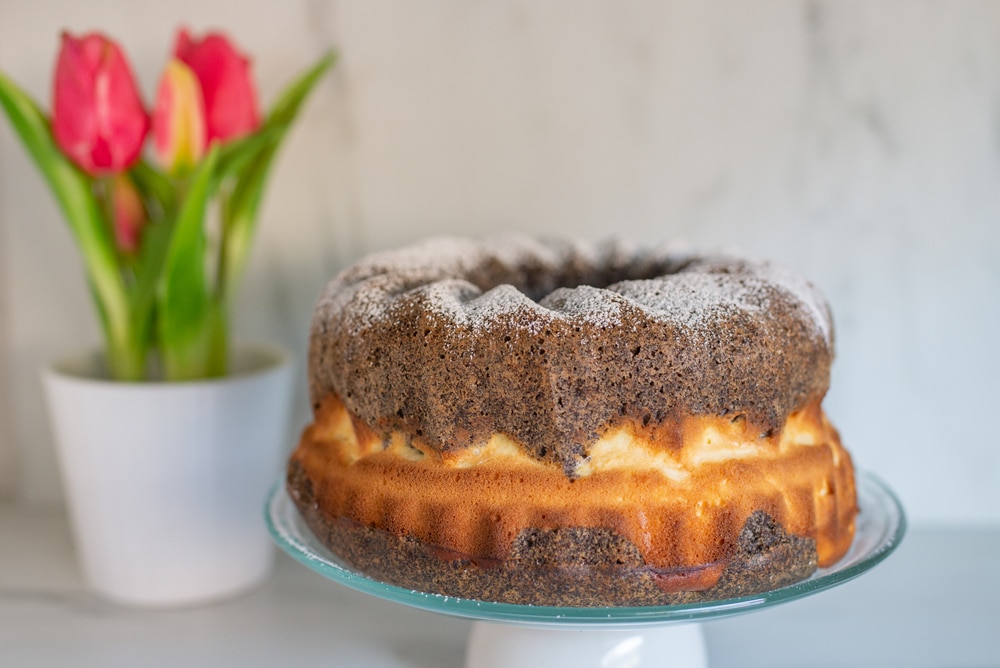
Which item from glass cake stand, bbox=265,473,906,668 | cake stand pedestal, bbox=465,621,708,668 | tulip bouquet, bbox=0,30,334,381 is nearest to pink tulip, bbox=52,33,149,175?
tulip bouquet, bbox=0,30,334,381

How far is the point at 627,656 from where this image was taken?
0.84 metres

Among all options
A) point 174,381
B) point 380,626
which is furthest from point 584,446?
point 174,381

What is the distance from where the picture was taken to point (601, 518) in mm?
698

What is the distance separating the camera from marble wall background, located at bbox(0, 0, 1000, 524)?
118 centimetres

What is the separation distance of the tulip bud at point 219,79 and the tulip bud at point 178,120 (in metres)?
0.02

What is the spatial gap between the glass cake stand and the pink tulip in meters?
0.40

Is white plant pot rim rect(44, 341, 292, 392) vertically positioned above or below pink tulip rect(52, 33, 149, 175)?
below

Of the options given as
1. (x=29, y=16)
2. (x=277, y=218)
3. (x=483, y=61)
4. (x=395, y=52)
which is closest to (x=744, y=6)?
(x=483, y=61)

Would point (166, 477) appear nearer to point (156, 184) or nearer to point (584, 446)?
point (156, 184)

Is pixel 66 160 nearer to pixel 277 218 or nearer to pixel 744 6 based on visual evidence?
pixel 277 218

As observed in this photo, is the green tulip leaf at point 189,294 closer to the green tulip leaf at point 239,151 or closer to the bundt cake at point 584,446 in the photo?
the green tulip leaf at point 239,151

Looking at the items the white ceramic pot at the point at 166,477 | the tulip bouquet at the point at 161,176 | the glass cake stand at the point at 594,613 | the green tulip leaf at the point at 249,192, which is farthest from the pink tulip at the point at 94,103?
the glass cake stand at the point at 594,613

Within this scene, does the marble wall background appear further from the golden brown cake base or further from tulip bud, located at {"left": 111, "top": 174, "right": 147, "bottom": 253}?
the golden brown cake base

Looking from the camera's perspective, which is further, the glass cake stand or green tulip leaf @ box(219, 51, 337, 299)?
green tulip leaf @ box(219, 51, 337, 299)
